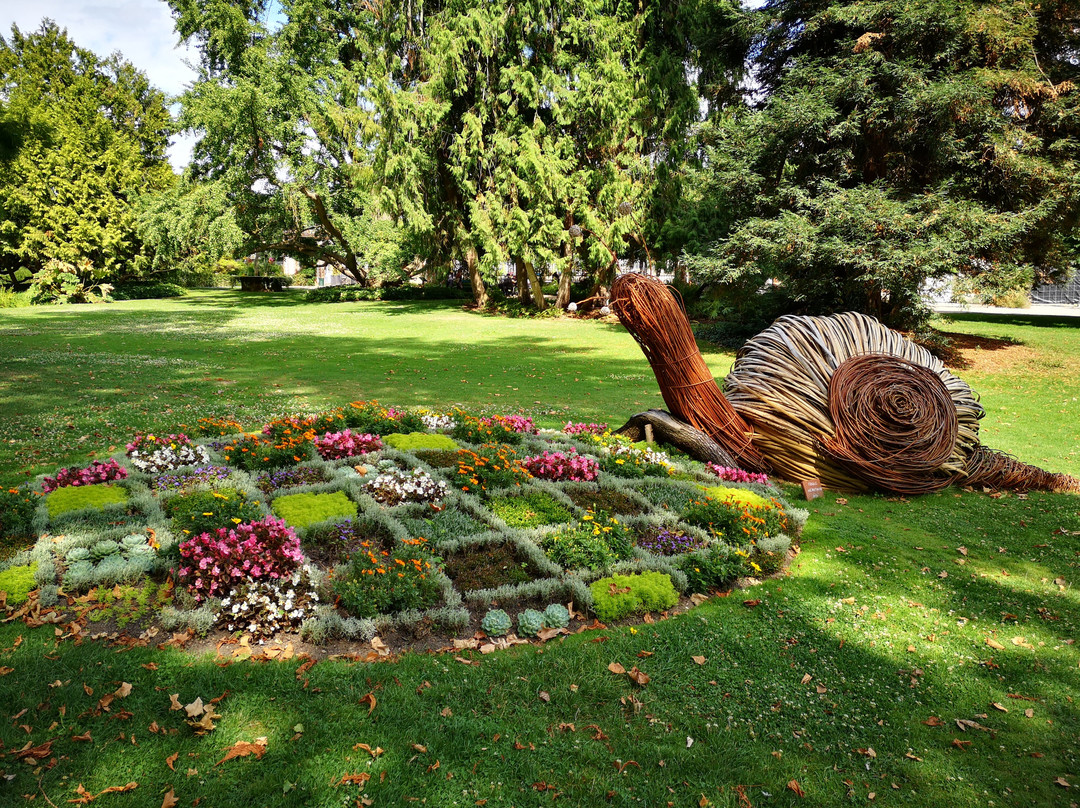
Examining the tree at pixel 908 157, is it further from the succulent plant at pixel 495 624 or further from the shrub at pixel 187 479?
the shrub at pixel 187 479

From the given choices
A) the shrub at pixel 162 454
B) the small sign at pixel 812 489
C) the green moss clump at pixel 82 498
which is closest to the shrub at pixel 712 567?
the small sign at pixel 812 489

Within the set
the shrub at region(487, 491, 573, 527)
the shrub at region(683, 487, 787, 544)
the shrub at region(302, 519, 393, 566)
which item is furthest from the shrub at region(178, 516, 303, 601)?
the shrub at region(683, 487, 787, 544)

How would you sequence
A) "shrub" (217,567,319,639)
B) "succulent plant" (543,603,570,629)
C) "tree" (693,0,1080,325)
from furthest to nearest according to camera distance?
"tree" (693,0,1080,325) < "succulent plant" (543,603,570,629) < "shrub" (217,567,319,639)

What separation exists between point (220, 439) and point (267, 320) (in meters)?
21.5

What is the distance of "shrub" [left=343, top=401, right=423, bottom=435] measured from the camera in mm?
7504

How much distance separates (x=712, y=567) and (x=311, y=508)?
3210mm

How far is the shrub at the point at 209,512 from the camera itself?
14.0 ft

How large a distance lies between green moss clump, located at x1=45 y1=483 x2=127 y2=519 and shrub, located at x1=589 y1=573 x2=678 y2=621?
152 inches

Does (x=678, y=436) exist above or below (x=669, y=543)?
above

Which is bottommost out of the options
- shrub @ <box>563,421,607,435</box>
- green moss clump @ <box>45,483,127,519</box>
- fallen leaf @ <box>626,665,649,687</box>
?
fallen leaf @ <box>626,665,649,687</box>

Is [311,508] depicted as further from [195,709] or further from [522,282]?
[522,282]

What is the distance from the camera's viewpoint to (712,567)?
4547 mm

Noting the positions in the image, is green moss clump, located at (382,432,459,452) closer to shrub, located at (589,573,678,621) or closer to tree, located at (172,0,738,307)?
shrub, located at (589,573,678,621)

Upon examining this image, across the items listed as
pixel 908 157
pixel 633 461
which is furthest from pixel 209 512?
pixel 908 157
